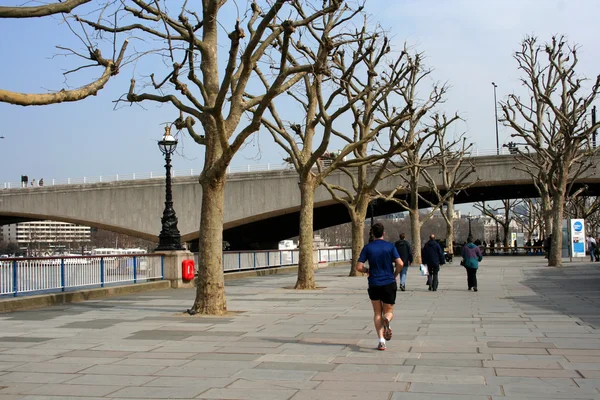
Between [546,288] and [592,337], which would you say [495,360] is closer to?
[592,337]

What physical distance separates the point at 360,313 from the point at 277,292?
6.91m

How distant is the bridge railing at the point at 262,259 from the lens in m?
31.5

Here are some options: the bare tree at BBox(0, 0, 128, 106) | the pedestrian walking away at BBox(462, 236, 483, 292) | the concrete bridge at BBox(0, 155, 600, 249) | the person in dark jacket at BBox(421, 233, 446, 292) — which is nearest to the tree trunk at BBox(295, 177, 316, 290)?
the person in dark jacket at BBox(421, 233, 446, 292)

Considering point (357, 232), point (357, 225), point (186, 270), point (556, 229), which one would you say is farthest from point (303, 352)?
point (556, 229)

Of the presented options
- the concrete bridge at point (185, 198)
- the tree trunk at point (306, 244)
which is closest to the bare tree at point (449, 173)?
the concrete bridge at point (185, 198)

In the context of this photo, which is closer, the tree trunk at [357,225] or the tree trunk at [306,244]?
the tree trunk at [306,244]

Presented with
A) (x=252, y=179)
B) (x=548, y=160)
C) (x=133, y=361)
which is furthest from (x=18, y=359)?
(x=252, y=179)

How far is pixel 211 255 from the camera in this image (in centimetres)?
1538

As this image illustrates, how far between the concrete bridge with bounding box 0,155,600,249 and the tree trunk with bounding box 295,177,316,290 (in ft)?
110

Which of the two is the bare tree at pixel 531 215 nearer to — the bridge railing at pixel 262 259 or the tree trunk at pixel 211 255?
the bridge railing at pixel 262 259

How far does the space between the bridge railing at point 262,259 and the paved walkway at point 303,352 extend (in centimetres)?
1306

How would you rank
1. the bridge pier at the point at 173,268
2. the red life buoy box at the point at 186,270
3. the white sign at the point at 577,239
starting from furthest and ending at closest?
1. the white sign at the point at 577,239
2. the red life buoy box at the point at 186,270
3. the bridge pier at the point at 173,268

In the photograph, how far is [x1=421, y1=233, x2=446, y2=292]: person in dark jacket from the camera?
21719 mm

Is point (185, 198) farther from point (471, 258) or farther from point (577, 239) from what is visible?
point (471, 258)
